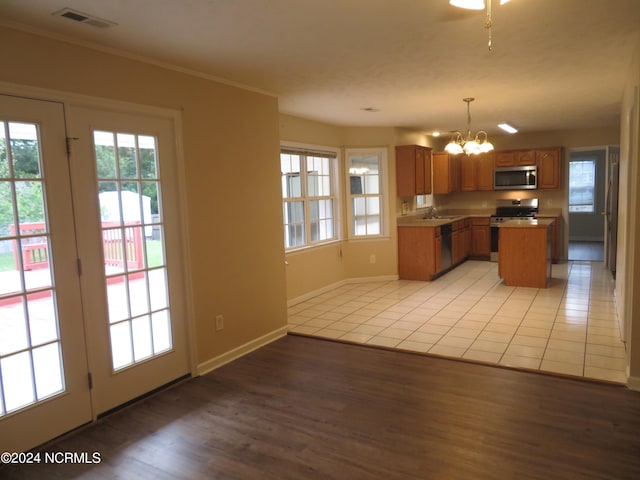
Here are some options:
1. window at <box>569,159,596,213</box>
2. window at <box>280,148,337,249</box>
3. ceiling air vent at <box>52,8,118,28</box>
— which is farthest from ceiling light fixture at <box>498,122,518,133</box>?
ceiling air vent at <box>52,8,118,28</box>

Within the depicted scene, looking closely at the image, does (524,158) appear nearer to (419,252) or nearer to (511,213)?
(511,213)

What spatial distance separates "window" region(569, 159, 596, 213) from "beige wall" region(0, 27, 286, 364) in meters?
8.89

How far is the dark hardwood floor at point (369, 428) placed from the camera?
91.7 inches

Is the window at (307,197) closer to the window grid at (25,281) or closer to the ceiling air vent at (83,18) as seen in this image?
the ceiling air vent at (83,18)

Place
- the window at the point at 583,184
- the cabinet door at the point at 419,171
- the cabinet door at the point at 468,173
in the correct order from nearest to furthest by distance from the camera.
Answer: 1. the cabinet door at the point at 419,171
2. the cabinet door at the point at 468,173
3. the window at the point at 583,184

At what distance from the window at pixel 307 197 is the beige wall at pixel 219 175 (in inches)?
45.8

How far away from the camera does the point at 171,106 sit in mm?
3346

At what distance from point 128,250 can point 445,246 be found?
5459 millimetres

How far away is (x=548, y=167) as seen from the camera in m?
8.09

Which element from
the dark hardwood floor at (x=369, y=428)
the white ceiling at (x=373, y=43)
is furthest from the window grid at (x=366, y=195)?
the dark hardwood floor at (x=369, y=428)

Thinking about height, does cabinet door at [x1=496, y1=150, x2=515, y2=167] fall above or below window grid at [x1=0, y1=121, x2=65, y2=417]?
above

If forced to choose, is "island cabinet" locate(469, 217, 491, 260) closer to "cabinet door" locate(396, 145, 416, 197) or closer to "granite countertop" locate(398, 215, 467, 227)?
"granite countertop" locate(398, 215, 467, 227)

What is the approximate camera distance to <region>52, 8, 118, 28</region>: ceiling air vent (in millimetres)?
2326

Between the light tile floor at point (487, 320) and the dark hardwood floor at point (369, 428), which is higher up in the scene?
the light tile floor at point (487, 320)
